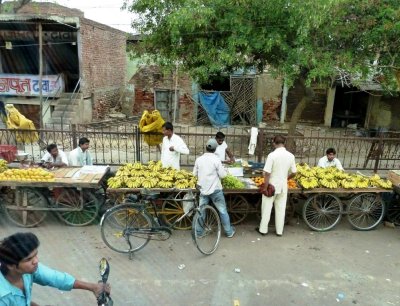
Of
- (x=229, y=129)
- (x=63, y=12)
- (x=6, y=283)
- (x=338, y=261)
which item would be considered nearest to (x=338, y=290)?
(x=338, y=261)

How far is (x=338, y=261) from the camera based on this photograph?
548 centimetres

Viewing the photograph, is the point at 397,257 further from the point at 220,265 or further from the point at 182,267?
the point at 182,267

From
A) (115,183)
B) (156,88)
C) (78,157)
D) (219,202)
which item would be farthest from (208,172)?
(156,88)

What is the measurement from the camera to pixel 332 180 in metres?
6.44

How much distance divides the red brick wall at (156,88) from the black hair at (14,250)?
16.1m

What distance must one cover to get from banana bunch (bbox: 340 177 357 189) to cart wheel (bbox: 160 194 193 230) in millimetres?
2917

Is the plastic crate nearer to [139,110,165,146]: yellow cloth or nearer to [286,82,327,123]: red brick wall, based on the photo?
A: [139,110,165,146]: yellow cloth

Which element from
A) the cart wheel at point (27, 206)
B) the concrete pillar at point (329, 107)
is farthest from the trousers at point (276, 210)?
the concrete pillar at point (329, 107)

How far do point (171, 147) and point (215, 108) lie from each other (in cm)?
1124

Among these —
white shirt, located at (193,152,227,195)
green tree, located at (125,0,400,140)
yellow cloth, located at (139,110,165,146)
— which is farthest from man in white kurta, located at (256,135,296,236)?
yellow cloth, located at (139,110,165,146)

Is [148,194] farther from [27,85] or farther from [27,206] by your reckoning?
[27,85]

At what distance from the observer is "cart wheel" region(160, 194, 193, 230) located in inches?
242

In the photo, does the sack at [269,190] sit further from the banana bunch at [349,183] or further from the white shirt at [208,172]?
the banana bunch at [349,183]

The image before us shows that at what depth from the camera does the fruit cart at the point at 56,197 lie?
5.99 metres
